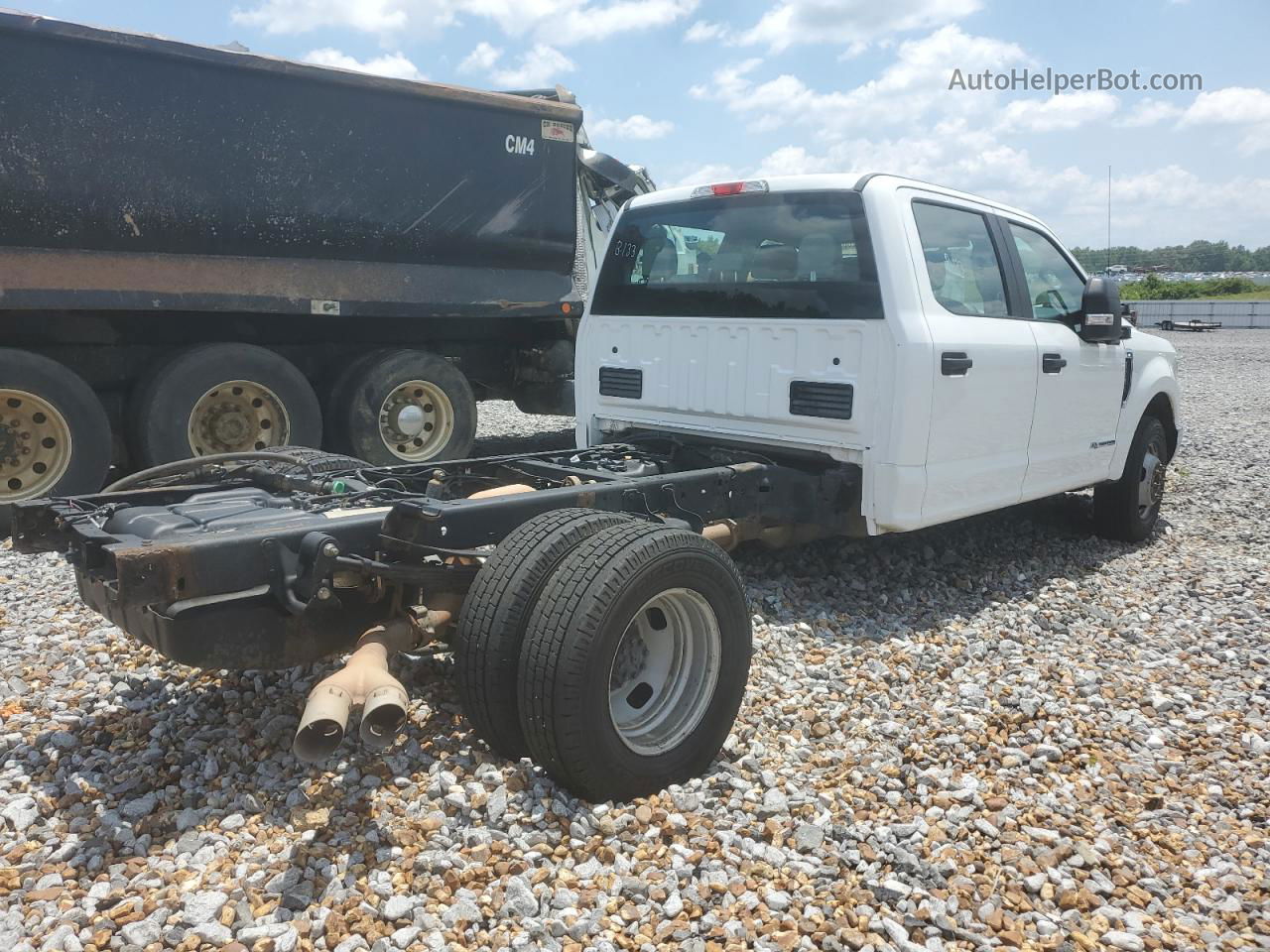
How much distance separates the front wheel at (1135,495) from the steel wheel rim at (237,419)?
5.50 metres

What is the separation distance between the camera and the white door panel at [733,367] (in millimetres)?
4559

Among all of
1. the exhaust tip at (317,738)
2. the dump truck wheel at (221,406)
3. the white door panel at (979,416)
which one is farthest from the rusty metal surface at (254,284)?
the exhaust tip at (317,738)

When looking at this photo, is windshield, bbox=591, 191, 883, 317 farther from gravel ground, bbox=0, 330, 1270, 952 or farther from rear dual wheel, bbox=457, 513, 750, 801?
Result: rear dual wheel, bbox=457, 513, 750, 801

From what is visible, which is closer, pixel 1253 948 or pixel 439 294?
pixel 1253 948

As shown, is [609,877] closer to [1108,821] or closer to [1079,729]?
[1108,821]

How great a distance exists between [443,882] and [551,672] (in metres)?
0.61

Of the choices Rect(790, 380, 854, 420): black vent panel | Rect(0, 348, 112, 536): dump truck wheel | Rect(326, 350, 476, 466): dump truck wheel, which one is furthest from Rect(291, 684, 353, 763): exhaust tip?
Rect(326, 350, 476, 466): dump truck wheel

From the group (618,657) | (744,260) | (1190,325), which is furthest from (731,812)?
(1190,325)

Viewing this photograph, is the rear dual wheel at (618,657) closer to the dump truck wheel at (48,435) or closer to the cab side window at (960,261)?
the cab side window at (960,261)

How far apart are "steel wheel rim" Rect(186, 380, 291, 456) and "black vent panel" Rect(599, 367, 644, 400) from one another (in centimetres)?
264

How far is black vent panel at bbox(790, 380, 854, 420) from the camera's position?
14.9ft

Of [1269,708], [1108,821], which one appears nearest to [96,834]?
[1108,821]

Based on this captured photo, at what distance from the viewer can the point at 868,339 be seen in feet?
14.6

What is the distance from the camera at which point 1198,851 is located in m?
2.89
